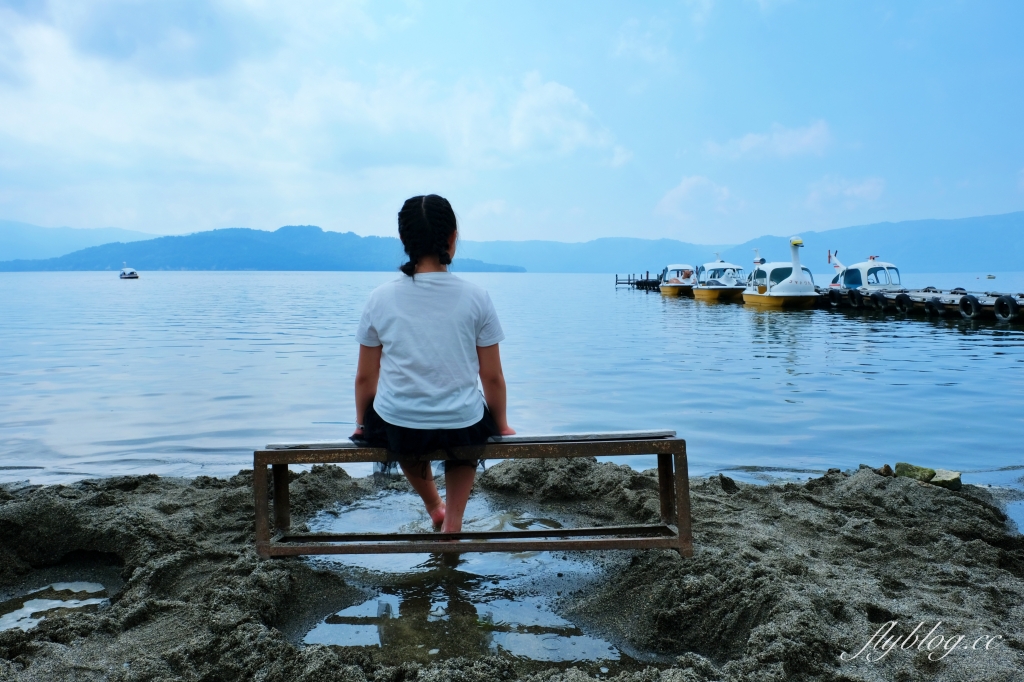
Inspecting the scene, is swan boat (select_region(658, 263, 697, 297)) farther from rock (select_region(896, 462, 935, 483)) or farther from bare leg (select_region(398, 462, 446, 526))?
bare leg (select_region(398, 462, 446, 526))

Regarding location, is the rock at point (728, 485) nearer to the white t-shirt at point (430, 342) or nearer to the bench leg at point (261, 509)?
the white t-shirt at point (430, 342)

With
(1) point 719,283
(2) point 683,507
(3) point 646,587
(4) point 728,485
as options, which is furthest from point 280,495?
(1) point 719,283

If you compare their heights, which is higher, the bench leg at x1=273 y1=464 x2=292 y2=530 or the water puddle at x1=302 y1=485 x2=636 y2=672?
the bench leg at x1=273 y1=464 x2=292 y2=530

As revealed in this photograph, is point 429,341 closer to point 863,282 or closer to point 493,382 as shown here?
point 493,382

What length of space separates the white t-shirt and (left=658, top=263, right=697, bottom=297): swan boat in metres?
52.4

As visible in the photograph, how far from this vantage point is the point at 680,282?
56469 mm

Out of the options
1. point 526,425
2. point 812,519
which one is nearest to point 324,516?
point 812,519

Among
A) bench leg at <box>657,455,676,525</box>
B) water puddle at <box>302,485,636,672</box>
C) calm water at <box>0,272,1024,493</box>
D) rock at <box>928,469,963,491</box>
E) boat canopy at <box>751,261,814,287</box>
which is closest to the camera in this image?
A: water puddle at <box>302,485,636,672</box>

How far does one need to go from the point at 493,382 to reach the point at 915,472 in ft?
12.9

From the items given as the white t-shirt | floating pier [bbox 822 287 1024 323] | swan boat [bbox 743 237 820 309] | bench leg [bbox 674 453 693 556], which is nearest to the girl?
the white t-shirt

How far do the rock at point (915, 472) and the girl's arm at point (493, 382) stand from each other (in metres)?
3.71

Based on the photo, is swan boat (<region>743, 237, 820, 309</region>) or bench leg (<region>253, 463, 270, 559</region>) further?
swan boat (<region>743, 237, 820, 309</region>)

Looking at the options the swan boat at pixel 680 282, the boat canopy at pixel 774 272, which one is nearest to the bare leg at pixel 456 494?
the boat canopy at pixel 774 272

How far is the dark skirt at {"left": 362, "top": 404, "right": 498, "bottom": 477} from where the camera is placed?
139 inches
